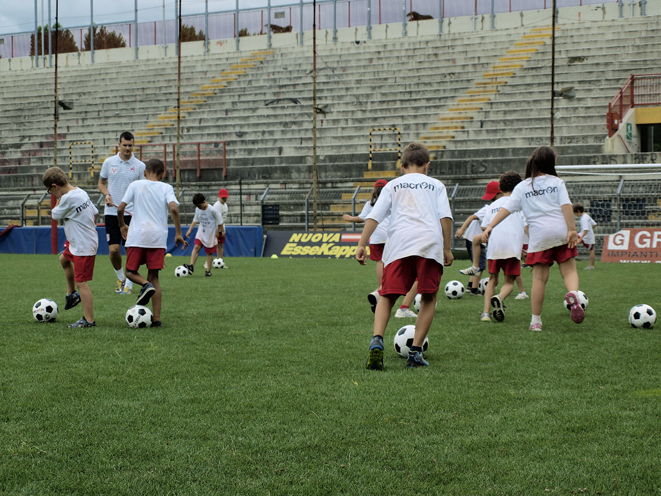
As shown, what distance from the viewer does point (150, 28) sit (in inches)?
1555

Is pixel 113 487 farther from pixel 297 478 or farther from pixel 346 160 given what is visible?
pixel 346 160

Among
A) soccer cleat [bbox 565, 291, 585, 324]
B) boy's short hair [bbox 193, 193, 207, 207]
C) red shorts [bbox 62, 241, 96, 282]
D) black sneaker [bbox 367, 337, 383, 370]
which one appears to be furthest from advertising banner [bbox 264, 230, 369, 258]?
black sneaker [bbox 367, 337, 383, 370]

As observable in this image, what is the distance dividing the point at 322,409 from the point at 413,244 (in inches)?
62.0

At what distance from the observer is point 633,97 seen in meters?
23.0

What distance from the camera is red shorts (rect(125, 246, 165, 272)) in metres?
7.20

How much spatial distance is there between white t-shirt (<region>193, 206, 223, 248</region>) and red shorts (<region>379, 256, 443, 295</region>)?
36.2 feet

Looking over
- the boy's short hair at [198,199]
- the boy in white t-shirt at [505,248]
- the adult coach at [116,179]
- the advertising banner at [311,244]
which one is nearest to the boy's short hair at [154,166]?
the adult coach at [116,179]

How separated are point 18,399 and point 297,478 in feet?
6.96

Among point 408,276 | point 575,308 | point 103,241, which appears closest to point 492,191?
point 575,308

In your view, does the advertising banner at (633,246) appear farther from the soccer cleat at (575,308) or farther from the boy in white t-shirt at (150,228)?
the boy in white t-shirt at (150,228)

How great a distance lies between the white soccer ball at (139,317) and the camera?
7.00 meters

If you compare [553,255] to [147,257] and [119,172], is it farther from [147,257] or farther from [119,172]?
[119,172]

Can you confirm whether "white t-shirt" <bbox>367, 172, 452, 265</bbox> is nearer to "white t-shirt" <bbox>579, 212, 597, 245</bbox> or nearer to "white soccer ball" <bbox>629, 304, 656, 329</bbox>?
"white soccer ball" <bbox>629, 304, 656, 329</bbox>

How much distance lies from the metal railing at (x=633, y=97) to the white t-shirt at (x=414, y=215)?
62.2ft
